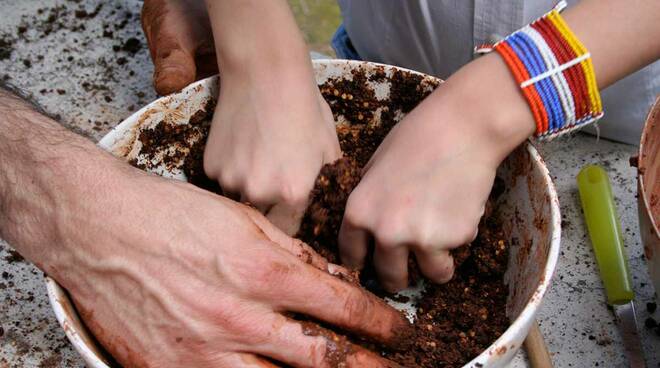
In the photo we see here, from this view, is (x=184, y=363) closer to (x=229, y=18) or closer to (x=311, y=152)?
(x=311, y=152)

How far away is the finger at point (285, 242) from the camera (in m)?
0.84

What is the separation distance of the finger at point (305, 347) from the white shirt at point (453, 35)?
634mm

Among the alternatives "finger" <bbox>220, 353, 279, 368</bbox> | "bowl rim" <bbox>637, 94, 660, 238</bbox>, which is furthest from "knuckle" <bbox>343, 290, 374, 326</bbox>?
"bowl rim" <bbox>637, 94, 660, 238</bbox>

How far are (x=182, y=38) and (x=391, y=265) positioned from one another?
1.78 ft

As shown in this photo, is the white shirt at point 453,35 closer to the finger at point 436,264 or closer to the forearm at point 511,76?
the forearm at point 511,76

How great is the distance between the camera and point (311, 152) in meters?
0.95

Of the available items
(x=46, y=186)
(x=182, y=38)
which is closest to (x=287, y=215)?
(x=46, y=186)

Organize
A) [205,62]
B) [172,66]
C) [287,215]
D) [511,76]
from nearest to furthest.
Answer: [511,76]
[287,215]
[172,66]
[205,62]

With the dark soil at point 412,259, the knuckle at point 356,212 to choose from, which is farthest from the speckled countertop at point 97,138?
the knuckle at point 356,212

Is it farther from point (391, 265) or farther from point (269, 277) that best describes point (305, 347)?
point (391, 265)

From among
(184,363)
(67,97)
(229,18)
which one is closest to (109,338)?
(184,363)

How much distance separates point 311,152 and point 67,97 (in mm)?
700

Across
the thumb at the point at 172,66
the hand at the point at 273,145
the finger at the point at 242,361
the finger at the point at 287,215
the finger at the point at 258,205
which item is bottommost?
the finger at the point at 242,361

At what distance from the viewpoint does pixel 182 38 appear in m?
1.18
